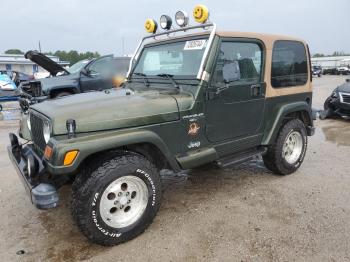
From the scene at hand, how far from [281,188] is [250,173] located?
0.66 meters

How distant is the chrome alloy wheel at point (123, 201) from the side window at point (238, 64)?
143 cm

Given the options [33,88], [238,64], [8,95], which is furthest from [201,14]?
[8,95]

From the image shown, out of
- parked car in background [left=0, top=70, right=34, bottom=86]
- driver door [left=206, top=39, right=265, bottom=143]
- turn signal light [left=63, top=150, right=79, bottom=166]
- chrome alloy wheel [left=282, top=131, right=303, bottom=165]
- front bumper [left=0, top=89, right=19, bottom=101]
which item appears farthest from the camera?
parked car in background [left=0, top=70, right=34, bottom=86]

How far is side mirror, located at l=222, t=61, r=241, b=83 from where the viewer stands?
379 centimetres

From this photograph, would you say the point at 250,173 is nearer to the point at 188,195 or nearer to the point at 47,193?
the point at 188,195

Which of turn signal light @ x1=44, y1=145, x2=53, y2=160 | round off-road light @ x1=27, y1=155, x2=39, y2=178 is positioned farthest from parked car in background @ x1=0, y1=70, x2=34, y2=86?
turn signal light @ x1=44, y1=145, x2=53, y2=160

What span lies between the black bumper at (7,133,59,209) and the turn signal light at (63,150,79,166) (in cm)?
31

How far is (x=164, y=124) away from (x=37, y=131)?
1.30 metres

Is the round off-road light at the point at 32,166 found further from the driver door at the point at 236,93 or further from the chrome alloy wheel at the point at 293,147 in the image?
the chrome alloy wheel at the point at 293,147

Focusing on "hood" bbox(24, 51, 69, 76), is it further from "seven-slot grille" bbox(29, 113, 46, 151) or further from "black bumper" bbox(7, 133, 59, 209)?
"seven-slot grille" bbox(29, 113, 46, 151)

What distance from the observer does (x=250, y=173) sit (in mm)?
5070

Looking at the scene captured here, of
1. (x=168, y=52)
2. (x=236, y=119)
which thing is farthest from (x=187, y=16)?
(x=236, y=119)

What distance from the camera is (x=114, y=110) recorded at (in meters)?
3.14

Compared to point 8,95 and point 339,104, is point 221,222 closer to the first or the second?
point 339,104
